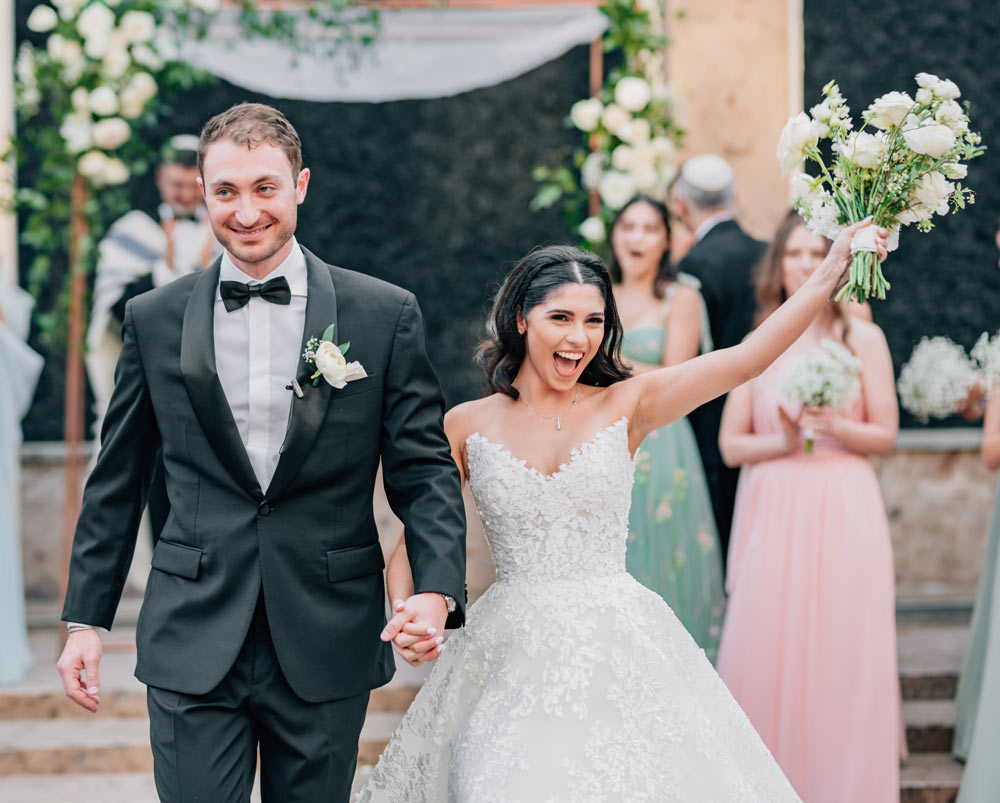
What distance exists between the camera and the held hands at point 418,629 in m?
2.58

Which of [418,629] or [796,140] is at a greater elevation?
[796,140]

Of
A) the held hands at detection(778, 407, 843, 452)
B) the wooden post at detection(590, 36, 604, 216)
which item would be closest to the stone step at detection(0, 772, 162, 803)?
the held hands at detection(778, 407, 843, 452)

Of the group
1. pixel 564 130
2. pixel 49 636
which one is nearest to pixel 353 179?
pixel 564 130

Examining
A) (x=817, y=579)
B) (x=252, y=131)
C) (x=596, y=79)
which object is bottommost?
(x=817, y=579)

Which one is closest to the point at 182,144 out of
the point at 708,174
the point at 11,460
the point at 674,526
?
the point at 11,460

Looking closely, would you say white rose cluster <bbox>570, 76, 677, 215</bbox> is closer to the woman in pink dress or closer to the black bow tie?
the woman in pink dress

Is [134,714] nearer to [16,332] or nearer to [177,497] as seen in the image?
[16,332]

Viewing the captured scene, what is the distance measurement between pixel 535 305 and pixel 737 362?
54cm

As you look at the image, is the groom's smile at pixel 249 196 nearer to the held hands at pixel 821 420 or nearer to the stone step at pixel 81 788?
the held hands at pixel 821 420

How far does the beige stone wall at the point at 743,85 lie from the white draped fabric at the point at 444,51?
50cm

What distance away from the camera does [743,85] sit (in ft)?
20.2

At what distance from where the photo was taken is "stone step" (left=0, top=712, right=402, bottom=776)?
4.95 m

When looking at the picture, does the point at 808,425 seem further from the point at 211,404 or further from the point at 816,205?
the point at 211,404

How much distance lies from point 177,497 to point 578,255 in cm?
123
